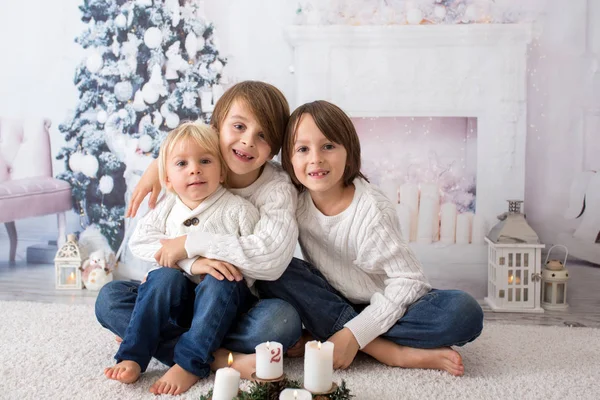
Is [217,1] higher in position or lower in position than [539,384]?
higher

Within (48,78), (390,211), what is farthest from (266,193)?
(48,78)

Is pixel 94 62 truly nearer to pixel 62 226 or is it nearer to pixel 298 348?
pixel 62 226

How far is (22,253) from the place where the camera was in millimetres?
2902

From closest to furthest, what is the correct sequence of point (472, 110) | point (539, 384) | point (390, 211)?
point (539, 384) < point (390, 211) < point (472, 110)

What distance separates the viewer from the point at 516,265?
2381mm

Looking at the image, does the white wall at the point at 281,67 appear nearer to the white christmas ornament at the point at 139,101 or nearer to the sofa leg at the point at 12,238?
the sofa leg at the point at 12,238

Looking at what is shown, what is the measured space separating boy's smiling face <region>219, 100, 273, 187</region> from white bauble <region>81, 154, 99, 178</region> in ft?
4.66

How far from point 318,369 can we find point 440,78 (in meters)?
1.72

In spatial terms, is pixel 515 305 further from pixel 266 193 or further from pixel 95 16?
pixel 95 16

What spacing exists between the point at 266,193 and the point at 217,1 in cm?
143

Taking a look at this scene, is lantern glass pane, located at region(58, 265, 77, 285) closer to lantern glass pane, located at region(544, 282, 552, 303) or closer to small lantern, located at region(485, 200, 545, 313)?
small lantern, located at region(485, 200, 545, 313)

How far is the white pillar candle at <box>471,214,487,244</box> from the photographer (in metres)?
2.57

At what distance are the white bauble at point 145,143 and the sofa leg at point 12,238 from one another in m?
0.76

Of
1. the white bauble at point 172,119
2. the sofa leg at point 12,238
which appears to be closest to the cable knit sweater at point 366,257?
the white bauble at point 172,119
